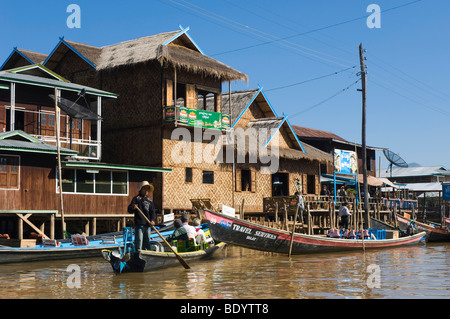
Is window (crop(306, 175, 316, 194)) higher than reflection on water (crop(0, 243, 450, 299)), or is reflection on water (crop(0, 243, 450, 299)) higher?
window (crop(306, 175, 316, 194))

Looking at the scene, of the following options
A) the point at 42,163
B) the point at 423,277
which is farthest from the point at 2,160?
the point at 423,277

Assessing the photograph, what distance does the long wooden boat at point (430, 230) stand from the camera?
32594 mm

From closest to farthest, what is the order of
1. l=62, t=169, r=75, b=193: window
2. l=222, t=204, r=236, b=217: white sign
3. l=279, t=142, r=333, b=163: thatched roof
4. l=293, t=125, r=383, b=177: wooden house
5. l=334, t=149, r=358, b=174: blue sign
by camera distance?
l=222, t=204, r=236, b=217: white sign < l=62, t=169, r=75, b=193: window < l=279, t=142, r=333, b=163: thatched roof < l=334, t=149, r=358, b=174: blue sign < l=293, t=125, r=383, b=177: wooden house

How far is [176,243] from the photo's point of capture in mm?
17969

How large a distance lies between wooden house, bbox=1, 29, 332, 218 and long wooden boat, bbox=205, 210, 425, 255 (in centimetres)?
611

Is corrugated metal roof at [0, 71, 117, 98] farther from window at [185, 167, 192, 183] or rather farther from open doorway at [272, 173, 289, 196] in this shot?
open doorway at [272, 173, 289, 196]

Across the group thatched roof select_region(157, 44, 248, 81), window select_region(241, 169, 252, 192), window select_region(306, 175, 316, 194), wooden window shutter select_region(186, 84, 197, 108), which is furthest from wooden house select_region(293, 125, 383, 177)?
wooden window shutter select_region(186, 84, 197, 108)

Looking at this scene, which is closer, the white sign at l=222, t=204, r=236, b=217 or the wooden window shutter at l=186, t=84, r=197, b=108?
the white sign at l=222, t=204, r=236, b=217

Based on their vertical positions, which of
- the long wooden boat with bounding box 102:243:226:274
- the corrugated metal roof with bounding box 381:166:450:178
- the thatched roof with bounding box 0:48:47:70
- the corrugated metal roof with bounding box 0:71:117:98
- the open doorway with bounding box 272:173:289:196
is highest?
the thatched roof with bounding box 0:48:47:70

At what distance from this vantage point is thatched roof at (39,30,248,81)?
29125mm

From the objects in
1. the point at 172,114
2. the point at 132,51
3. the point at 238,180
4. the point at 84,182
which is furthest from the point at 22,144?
the point at 238,180

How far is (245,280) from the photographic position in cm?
1421

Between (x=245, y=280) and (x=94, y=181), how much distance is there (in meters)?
13.7
